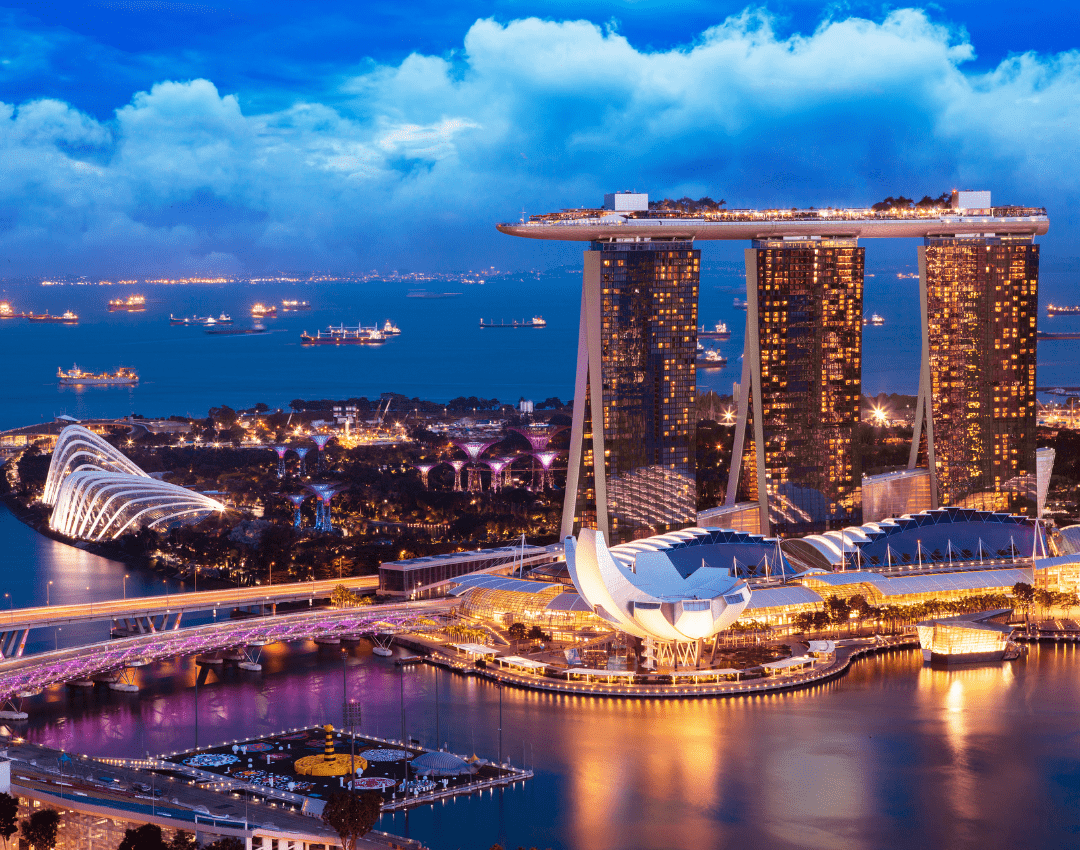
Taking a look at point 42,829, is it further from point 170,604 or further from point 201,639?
point 170,604

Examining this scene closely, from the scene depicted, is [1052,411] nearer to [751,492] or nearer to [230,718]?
[751,492]

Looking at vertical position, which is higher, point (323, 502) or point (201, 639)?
point (323, 502)

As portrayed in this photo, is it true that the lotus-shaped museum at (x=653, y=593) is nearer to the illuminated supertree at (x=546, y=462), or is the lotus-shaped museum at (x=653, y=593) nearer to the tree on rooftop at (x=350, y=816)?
the tree on rooftop at (x=350, y=816)

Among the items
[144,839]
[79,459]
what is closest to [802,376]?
[144,839]

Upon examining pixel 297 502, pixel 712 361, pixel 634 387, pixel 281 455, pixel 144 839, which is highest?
pixel 712 361

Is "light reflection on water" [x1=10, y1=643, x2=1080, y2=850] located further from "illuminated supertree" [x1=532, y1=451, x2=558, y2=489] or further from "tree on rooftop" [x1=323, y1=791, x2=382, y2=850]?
"illuminated supertree" [x1=532, y1=451, x2=558, y2=489]

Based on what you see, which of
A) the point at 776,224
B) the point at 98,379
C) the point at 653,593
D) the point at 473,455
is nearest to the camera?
the point at 653,593

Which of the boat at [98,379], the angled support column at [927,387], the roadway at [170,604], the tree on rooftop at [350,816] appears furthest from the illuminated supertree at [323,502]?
the boat at [98,379]
